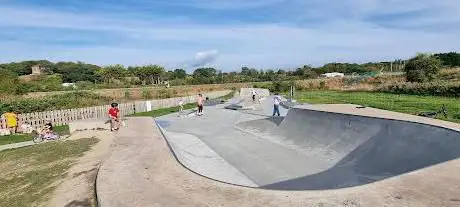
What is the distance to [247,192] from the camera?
6.89 metres

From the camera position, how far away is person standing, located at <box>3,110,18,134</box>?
2102 cm

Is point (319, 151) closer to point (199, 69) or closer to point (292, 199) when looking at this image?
point (292, 199)

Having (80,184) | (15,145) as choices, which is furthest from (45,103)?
(80,184)

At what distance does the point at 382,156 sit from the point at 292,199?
7.24m

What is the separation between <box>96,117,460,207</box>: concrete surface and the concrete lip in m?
2.95

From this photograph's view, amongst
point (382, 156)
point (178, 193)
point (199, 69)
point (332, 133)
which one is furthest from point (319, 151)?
point (199, 69)

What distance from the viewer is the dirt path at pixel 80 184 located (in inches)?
316

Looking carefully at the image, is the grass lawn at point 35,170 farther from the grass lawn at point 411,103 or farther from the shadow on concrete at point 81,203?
the grass lawn at point 411,103

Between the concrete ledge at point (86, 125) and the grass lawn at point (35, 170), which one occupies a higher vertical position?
the concrete ledge at point (86, 125)

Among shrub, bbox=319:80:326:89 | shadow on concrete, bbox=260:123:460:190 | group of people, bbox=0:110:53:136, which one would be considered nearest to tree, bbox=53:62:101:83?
shrub, bbox=319:80:326:89

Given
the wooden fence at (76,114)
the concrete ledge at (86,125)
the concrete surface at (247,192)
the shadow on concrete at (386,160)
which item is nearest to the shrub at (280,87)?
the wooden fence at (76,114)

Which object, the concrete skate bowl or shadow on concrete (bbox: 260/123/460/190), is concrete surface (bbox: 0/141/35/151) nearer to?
the concrete skate bowl

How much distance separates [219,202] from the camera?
→ 21.3ft

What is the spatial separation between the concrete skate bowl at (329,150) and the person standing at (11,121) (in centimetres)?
929
